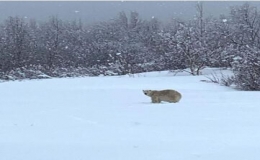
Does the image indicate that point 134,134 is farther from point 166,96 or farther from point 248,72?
point 248,72

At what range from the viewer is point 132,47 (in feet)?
194

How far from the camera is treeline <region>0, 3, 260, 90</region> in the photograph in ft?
94.7

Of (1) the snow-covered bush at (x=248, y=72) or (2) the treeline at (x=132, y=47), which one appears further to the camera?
(2) the treeline at (x=132, y=47)

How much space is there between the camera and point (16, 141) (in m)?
4.68

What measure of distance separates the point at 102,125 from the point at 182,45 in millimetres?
24404

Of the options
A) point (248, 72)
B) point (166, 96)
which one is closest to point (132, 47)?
point (248, 72)

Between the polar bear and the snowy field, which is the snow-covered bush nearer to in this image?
the polar bear

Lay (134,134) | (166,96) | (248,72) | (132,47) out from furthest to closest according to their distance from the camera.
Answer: (132,47) → (248,72) → (166,96) → (134,134)

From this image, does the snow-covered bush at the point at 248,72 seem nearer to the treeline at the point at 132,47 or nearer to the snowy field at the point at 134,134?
the treeline at the point at 132,47

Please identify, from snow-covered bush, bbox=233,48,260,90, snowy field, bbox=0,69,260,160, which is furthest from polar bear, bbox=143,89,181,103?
snow-covered bush, bbox=233,48,260,90

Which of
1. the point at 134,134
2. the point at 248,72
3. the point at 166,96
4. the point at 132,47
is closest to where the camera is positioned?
the point at 134,134

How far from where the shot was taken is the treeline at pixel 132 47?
28.9 m

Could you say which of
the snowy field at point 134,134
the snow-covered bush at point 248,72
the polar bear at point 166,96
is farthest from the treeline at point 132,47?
the snowy field at point 134,134

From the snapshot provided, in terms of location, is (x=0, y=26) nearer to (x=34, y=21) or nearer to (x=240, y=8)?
(x=34, y=21)
